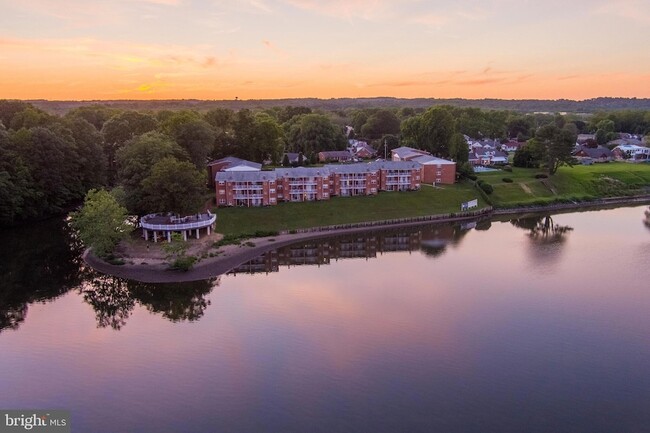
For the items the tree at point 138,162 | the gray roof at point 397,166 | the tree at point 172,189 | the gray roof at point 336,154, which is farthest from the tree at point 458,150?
the tree at point 172,189

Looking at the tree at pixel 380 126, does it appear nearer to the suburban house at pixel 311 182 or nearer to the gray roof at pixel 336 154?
the gray roof at pixel 336 154

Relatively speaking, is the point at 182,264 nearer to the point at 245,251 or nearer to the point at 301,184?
the point at 245,251

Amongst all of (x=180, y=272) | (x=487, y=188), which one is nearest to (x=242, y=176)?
(x=180, y=272)

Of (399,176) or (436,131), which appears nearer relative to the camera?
(399,176)

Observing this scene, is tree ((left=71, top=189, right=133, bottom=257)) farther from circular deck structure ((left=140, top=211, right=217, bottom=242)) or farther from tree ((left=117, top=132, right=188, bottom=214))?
tree ((left=117, top=132, right=188, bottom=214))

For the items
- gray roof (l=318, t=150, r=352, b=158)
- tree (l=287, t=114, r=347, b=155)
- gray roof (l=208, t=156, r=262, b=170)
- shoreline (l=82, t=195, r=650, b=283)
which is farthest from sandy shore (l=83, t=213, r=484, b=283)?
tree (l=287, t=114, r=347, b=155)
